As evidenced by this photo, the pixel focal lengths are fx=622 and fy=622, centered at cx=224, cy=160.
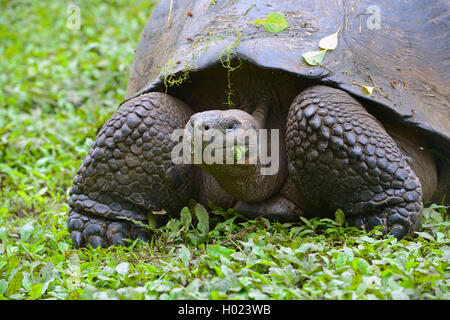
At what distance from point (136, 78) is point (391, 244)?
224 centimetres

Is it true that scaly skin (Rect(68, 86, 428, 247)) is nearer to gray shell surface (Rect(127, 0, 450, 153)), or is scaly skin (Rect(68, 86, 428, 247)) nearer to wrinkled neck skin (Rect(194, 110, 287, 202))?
wrinkled neck skin (Rect(194, 110, 287, 202))

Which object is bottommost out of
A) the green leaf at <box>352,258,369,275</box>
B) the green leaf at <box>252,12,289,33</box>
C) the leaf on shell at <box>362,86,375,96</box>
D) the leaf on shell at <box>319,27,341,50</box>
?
the green leaf at <box>352,258,369,275</box>

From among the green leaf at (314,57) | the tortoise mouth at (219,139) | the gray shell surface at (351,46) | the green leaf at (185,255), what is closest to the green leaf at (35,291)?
the green leaf at (185,255)

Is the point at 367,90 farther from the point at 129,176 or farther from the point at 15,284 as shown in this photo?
the point at 15,284

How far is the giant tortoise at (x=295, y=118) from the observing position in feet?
11.5

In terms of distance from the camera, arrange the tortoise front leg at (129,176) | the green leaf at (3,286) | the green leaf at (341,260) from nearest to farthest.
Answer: the green leaf at (341,260)
the green leaf at (3,286)
the tortoise front leg at (129,176)

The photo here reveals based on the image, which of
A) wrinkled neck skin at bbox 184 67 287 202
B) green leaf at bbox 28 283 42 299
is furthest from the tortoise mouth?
green leaf at bbox 28 283 42 299

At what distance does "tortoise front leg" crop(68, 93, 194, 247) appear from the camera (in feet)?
12.4

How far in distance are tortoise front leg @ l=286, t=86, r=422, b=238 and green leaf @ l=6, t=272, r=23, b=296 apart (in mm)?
1648

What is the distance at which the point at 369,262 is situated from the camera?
2994 mm

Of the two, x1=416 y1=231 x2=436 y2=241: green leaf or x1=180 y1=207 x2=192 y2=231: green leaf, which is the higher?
x1=180 y1=207 x2=192 y2=231: green leaf

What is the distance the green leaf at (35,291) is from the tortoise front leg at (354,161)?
1595mm

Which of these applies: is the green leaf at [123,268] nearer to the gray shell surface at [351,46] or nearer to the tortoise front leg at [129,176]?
the tortoise front leg at [129,176]

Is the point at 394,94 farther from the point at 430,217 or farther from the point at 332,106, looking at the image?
the point at 430,217
